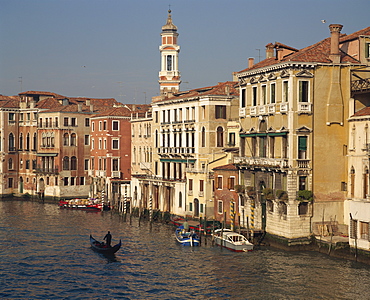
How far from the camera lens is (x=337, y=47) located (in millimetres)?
38656

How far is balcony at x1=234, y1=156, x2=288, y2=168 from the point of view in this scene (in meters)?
38.5

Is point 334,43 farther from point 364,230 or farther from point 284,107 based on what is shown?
point 364,230

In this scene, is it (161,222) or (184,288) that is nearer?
(184,288)

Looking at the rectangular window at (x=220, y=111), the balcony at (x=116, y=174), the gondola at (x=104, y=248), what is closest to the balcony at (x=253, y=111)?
the rectangular window at (x=220, y=111)

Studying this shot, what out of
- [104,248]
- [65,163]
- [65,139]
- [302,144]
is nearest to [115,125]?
[65,139]

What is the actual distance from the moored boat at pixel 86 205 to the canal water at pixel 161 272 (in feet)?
50.8

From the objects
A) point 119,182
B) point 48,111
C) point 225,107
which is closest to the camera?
point 225,107

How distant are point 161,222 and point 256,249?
15193 mm

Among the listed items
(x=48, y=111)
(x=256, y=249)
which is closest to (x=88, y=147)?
(x=48, y=111)

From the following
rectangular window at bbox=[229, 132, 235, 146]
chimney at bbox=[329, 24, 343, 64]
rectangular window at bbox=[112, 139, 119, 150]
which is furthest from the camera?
rectangular window at bbox=[112, 139, 119, 150]

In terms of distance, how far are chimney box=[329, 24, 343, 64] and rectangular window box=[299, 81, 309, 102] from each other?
2.11 m

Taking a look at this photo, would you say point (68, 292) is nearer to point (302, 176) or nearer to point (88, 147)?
point (302, 176)

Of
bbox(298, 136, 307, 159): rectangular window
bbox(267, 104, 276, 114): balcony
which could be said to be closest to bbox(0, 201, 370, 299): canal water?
bbox(298, 136, 307, 159): rectangular window

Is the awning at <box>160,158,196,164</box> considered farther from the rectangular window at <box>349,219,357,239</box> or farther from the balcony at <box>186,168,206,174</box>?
the rectangular window at <box>349,219,357,239</box>
